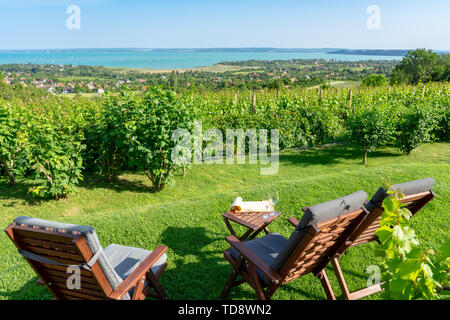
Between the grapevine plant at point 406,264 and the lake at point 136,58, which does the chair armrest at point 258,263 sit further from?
the lake at point 136,58

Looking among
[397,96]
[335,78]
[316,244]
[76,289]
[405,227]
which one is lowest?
[76,289]

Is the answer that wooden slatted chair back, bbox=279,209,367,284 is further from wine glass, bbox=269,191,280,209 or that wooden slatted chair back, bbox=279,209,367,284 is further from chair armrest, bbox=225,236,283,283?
wine glass, bbox=269,191,280,209

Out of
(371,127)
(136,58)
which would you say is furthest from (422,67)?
(136,58)

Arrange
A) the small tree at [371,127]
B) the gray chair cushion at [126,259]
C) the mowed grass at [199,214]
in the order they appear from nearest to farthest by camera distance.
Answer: the gray chair cushion at [126,259] → the mowed grass at [199,214] → the small tree at [371,127]

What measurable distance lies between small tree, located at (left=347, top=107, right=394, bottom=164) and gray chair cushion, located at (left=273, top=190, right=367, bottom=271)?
6913mm

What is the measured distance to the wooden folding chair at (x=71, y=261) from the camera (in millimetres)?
1875

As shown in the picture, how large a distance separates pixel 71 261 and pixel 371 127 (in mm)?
8471

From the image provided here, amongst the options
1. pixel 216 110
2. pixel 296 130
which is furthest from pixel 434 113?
pixel 216 110

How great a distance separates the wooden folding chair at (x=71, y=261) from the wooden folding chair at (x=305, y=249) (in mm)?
841

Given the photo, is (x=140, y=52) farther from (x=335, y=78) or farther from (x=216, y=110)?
(x=216, y=110)

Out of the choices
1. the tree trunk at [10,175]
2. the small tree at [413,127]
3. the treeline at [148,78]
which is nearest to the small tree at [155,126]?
the treeline at [148,78]

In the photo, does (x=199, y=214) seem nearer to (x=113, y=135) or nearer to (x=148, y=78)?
(x=113, y=135)
